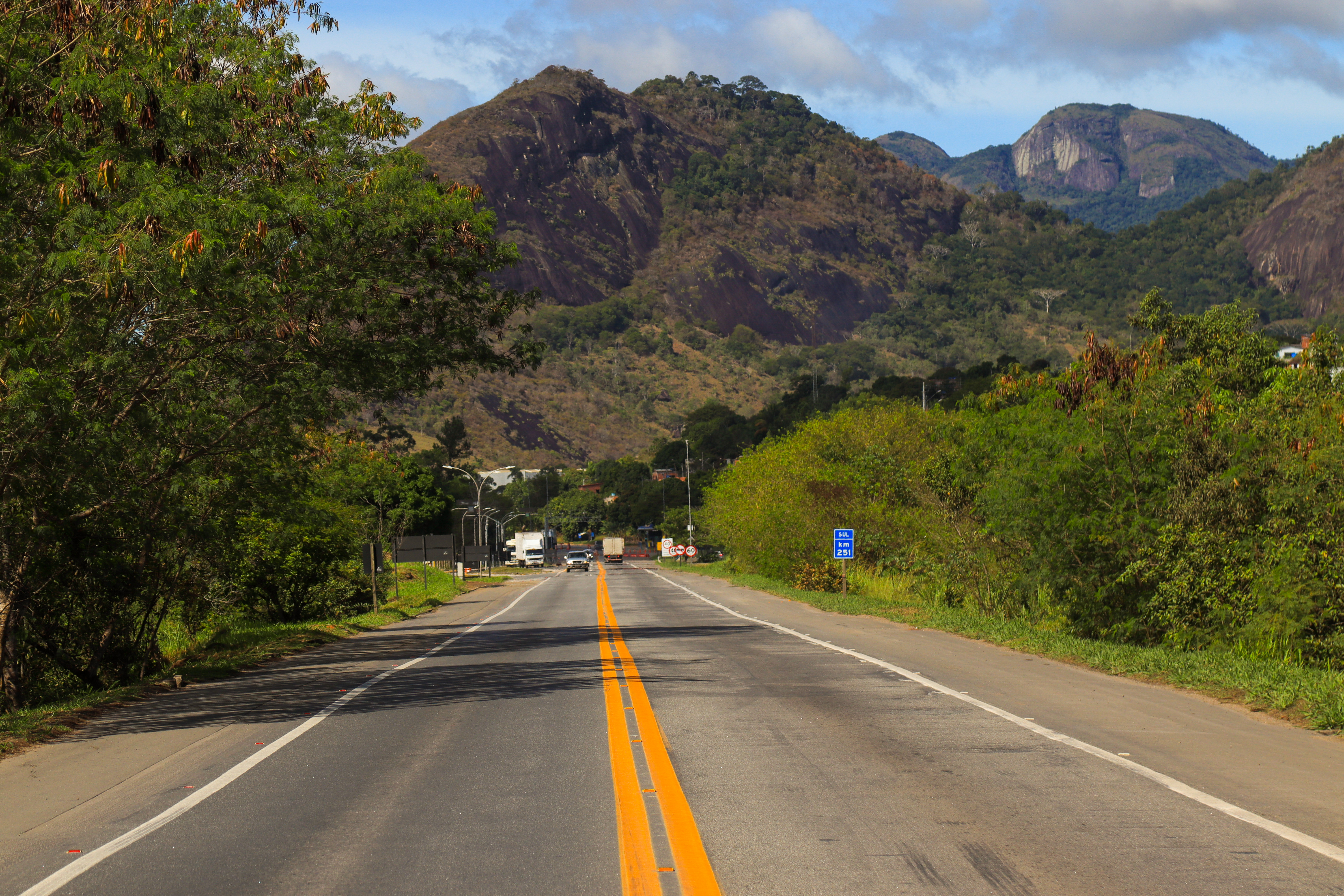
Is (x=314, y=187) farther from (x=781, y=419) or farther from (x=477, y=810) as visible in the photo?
(x=781, y=419)

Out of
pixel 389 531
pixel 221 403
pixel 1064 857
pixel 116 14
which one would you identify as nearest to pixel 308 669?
pixel 221 403

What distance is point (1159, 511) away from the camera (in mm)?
20078

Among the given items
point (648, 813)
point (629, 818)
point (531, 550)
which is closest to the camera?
point (629, 818)

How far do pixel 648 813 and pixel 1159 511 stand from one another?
49.6 feet

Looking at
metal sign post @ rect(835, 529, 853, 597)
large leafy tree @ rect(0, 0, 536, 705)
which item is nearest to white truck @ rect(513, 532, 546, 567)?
metal sign post @ rect(835, 529, 853, 597)

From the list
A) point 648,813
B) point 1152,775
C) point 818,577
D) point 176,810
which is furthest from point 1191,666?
point 818,577

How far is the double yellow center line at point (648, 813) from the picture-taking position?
19.9ft

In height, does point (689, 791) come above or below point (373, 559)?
below

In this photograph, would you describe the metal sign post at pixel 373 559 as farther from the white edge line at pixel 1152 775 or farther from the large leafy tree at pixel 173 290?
the white edge line at pixel 1152 775

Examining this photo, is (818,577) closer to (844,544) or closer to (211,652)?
(844,544)

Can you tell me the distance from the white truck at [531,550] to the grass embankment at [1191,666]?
85.7 meters

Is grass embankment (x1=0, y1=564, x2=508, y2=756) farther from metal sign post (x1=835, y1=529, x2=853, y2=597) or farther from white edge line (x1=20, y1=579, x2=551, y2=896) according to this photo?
metal sign post (x1=835, y1=529, x2=853, y2=597)

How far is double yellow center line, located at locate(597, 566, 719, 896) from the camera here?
6055 mm

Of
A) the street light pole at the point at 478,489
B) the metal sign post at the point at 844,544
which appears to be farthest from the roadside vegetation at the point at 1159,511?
the street light pole at the point at 478,489
